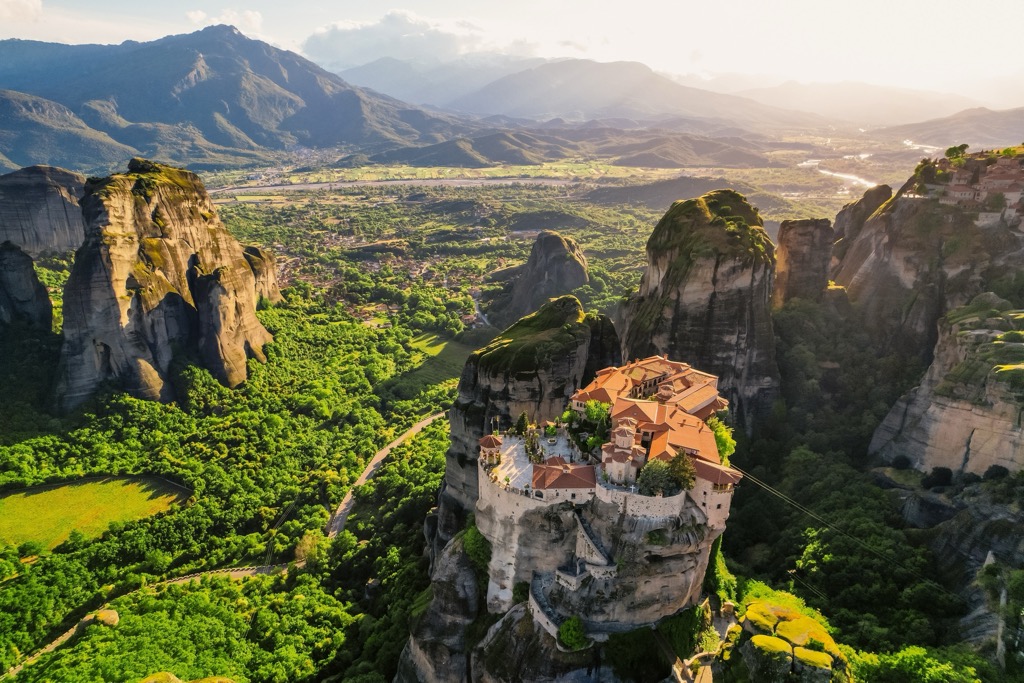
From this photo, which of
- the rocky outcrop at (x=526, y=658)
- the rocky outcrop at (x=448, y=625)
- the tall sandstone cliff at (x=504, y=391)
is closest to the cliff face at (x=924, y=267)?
the tall sandstone cliff at (x=504, y=391)

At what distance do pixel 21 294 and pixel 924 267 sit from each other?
317 ft

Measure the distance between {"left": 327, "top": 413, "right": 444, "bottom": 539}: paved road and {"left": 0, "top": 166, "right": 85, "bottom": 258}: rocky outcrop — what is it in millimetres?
67984

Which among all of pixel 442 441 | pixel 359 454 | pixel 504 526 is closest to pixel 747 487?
pixel 504 526

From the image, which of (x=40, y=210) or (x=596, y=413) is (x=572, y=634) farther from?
(x=40, y=210)

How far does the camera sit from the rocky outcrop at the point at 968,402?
42406mm

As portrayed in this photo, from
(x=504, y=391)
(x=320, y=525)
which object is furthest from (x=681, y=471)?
(x=320, y=525)

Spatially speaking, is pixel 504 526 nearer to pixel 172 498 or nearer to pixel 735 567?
pixel 735 567

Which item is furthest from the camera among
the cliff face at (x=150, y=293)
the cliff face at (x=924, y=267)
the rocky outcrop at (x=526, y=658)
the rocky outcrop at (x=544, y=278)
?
the rocky outcrop at (x=544, y=278)

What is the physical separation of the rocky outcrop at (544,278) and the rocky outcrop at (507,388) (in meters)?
66.7

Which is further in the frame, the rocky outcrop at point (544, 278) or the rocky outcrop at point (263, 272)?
the rocky outcrop at point (544, 278)

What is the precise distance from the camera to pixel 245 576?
52.0 meters

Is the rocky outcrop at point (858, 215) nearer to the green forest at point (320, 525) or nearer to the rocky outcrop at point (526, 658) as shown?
the green forest at point (320, 525)

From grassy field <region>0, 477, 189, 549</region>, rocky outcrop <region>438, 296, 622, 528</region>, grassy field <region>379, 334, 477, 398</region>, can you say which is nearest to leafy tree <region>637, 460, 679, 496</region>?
rocky outcrop <region>438, 296, 622, 528</region>

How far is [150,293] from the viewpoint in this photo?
69.6m
